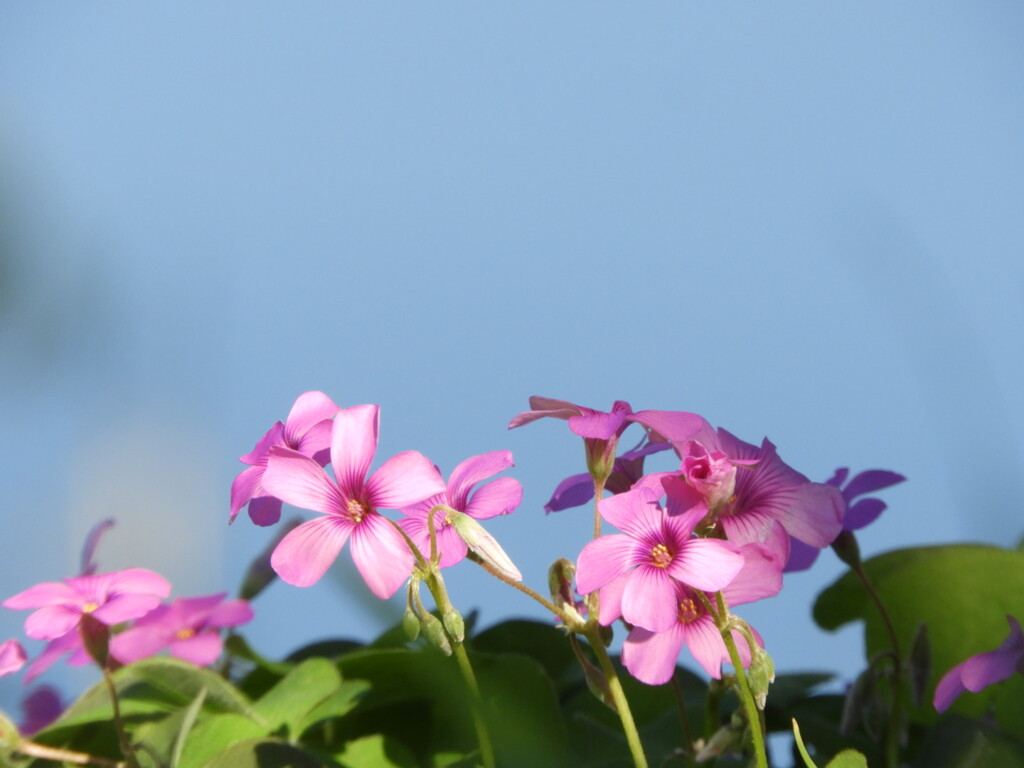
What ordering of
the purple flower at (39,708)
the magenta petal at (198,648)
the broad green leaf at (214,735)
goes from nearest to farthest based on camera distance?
the broad green leaf at (214,735), the magenta petal at (198,648), the purple flower at (39,708)

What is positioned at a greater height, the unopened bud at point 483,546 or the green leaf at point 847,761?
the unopened bud at point 483,546

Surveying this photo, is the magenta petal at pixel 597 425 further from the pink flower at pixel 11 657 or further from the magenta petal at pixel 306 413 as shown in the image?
the pink flower at pixel 11 657

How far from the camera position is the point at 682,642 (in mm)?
309

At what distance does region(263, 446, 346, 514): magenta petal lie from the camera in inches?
11.3

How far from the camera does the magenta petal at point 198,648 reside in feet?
1.59

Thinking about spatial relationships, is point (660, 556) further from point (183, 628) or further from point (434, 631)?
point (183, 628)

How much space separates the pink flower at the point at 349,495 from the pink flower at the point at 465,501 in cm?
2

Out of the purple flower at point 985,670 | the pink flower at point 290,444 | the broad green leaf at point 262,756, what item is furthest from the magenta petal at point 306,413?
the purple flower at point 985,670

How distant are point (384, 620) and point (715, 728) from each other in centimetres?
28

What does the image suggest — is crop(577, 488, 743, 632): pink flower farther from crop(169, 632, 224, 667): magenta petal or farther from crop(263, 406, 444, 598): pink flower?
crop(169, 632, 224, 667): magenta petal

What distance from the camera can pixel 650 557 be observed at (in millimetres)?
294

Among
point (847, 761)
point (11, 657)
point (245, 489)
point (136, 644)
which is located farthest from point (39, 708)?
point (847, 761)

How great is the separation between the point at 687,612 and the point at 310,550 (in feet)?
0.36

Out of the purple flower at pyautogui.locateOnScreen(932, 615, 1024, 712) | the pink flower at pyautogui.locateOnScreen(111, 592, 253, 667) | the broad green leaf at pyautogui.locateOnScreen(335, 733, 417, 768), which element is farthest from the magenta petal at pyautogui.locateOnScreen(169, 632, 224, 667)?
the purple flower at pyautogui.locateOnScreen(932, 615, 1024, 712)
